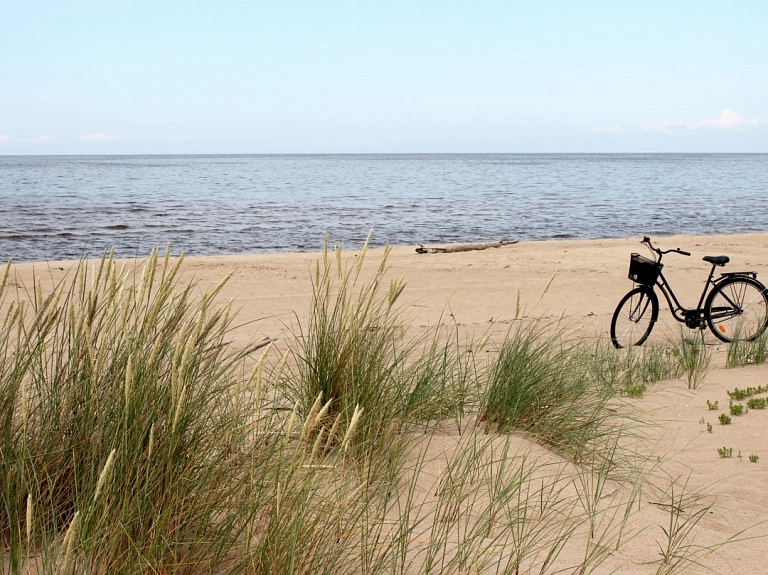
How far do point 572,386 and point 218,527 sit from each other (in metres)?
2.90

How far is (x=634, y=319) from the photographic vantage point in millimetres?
8156

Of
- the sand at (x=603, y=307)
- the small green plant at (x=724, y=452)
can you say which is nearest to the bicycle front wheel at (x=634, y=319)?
the sand at (x=603, y=307)

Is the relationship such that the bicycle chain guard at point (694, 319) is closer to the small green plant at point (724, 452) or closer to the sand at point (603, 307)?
the sand at point (603, 307)

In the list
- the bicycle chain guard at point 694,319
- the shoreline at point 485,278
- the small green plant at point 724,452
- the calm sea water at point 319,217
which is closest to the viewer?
the small green plant at point 724,452

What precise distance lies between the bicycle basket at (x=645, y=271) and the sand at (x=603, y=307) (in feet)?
2.65

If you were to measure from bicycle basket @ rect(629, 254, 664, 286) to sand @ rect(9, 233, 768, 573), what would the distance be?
81 centimetres

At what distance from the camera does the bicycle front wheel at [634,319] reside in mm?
8109

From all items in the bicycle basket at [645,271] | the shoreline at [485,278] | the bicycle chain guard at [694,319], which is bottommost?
the shoreline at [485,278]

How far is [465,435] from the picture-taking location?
3.93 m

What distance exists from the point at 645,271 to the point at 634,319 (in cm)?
56

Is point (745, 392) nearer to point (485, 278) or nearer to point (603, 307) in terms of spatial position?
point (603, 307)

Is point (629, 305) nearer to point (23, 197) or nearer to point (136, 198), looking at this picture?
point (136, 198)

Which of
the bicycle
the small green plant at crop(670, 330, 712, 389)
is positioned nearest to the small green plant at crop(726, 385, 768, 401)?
the small green plant at crop(670, 330, 712, 389)

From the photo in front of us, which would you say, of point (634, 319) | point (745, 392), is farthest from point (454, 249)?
point (745, 392)
